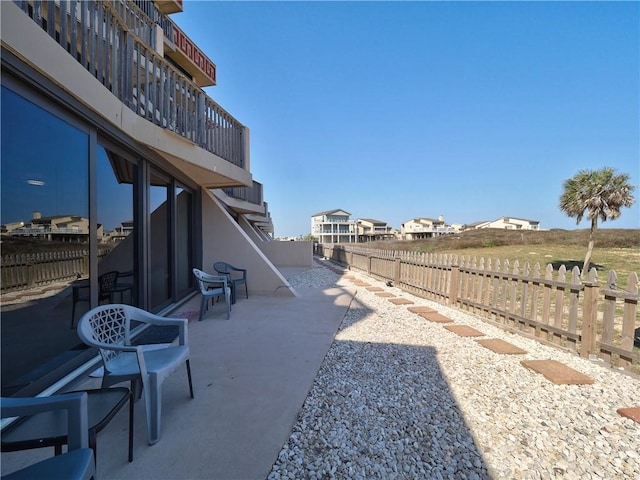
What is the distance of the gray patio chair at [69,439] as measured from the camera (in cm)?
116

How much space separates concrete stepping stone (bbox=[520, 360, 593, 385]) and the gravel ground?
69 millimetres

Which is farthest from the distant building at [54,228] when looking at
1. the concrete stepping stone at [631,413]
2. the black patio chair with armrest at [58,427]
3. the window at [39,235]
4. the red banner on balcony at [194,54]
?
the red banner on balcony at [194,54]

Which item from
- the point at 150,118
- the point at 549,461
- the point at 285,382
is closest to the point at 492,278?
the point at 549,461

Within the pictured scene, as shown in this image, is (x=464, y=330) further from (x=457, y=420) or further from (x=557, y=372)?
(x=457, y=420)

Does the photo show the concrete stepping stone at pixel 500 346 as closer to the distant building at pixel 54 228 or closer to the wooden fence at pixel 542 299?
the wooden fence at pixel 542 299

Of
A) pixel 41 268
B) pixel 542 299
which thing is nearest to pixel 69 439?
pixel 41 268

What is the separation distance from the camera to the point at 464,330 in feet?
15.3

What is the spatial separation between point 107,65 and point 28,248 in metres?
2.13

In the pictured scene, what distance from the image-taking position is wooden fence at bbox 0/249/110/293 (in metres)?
2.29

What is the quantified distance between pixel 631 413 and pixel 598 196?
15.9 m

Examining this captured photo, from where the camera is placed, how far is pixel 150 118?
4.13 m

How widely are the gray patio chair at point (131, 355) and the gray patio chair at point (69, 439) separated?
0.57 meters

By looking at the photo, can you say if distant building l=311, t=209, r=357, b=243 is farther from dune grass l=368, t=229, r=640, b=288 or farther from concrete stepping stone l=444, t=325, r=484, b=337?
concrete stepping stone l=444, t=325, r=484, b=337

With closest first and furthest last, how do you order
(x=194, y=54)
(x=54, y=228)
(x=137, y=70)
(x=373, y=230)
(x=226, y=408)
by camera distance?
(x=226, y=408) → (x=54, y=228) → (x=137, y=70) → (x=194, y=54) → (x=373, y=230)
